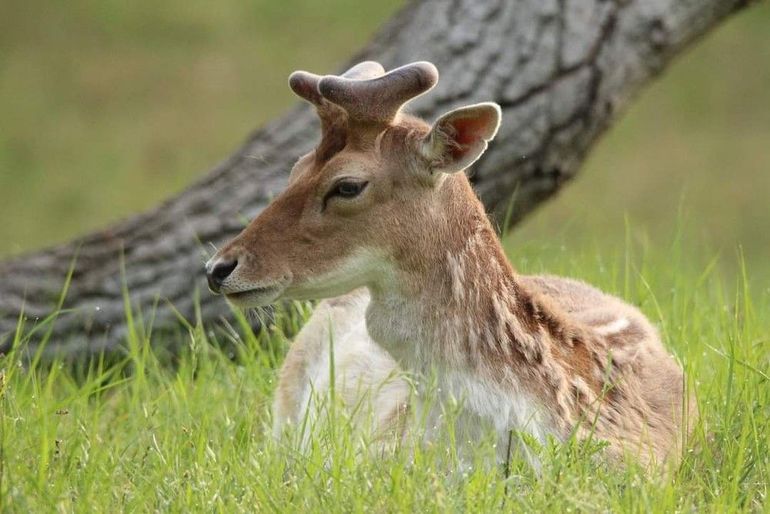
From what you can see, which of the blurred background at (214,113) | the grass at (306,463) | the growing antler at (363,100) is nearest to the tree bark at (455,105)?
the grass at (306,463)

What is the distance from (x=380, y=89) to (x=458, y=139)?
0.97ft

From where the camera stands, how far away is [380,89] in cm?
475

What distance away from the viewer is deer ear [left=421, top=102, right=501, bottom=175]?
475 centimetres

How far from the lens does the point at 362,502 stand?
163 inches

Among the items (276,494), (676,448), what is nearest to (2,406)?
(276,494)

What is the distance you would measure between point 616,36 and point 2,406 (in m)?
3.73

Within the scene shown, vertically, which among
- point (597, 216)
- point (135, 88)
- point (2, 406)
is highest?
point (135, 88)

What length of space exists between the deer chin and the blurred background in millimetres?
8424

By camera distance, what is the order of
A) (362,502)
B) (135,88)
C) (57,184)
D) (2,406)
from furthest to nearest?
(135,88)
(57,184)
(2,406)
(362,502)

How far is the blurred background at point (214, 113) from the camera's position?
1423 centimetres

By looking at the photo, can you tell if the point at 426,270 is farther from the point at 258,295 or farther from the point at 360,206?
the point at 258,295

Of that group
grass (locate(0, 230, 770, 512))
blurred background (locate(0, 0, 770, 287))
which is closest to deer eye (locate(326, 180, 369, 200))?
grass (locate(0, 230, 770, 512))

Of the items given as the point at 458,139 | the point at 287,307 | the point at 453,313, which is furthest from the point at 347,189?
the point at 287,307

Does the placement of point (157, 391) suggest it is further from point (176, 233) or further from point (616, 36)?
point (616, 36)
